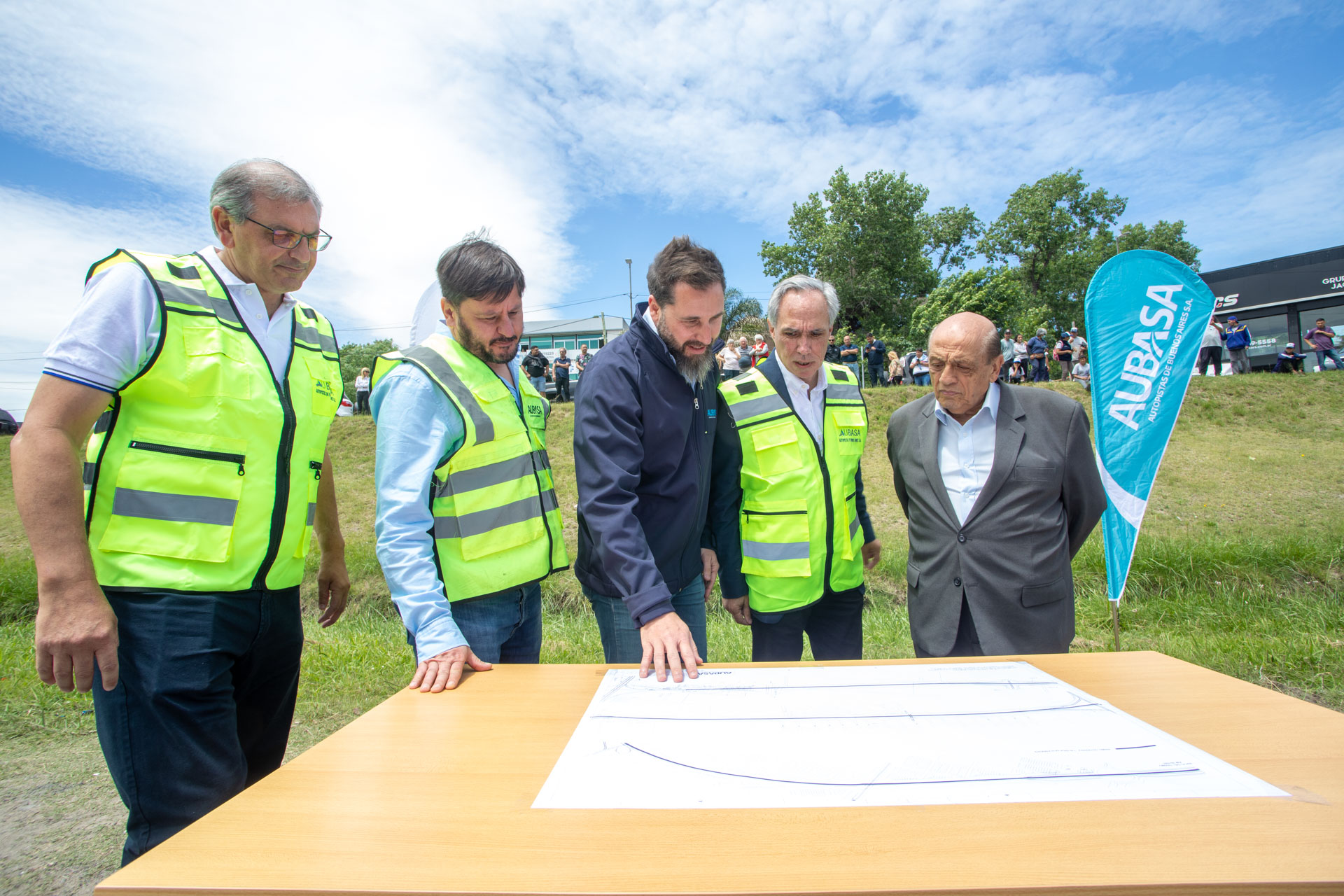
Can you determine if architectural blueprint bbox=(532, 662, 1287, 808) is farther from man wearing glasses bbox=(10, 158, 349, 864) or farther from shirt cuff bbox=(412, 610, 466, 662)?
man wearing glasses bbox=(10, 158, 349, 864)

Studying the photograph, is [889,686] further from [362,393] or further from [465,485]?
[362,393]

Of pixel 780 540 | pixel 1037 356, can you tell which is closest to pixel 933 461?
pixel 780 540

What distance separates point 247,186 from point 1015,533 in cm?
244

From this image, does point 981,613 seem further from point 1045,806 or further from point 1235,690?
point 1045,806

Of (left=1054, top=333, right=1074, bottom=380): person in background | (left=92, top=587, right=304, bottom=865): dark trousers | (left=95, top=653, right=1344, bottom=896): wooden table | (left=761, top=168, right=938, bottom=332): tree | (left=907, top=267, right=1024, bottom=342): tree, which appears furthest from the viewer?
(left=761, top=168, right=938, bottom=332): tree

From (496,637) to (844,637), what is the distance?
139 cm

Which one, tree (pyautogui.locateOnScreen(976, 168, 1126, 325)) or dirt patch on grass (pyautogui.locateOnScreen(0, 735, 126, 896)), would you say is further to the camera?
tree (pyautogui.locateOnScreen(976, 168, 1126, 325))

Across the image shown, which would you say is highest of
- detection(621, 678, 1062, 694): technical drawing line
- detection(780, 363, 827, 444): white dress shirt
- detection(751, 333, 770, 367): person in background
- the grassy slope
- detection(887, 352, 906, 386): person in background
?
detection(751, 333, 770, 367): person in background

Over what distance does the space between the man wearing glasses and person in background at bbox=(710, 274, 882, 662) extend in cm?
144

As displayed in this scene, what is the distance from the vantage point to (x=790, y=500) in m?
2.33

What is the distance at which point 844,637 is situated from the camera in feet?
8.32

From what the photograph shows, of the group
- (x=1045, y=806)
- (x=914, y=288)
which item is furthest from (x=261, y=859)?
(x=914, y=288)

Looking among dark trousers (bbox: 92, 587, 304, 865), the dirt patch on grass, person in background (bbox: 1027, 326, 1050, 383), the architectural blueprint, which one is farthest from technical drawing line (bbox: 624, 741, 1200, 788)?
person in background (bbox: 1027, 326, 1050, 383)

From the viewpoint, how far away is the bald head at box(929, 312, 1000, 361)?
2.24 meters
